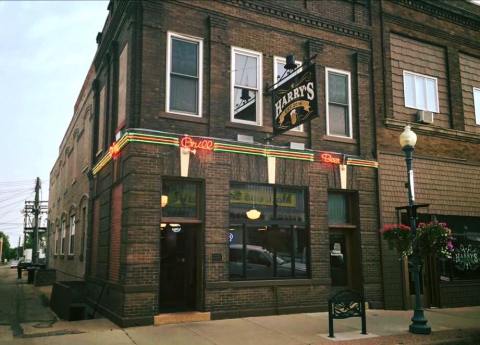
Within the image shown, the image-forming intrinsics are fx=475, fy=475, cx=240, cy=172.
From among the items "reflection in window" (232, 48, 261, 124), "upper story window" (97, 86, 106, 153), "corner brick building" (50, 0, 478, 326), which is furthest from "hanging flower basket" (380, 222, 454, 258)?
"upper story window" (97, 86, 106, 153)

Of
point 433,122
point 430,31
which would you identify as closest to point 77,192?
point 433,122

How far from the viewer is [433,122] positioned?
15859 mm

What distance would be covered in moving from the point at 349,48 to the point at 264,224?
20.5 feet

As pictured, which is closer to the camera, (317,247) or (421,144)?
(317,247)

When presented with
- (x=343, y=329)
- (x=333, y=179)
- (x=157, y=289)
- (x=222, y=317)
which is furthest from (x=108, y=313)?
(x=333, y=179)

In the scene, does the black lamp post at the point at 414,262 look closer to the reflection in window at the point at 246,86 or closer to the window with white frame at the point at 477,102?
the reflection in window at the point at 246,86

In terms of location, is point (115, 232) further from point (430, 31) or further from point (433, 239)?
point (430, 31)

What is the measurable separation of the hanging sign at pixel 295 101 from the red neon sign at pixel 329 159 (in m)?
1.93

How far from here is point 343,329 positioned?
10.5 metres

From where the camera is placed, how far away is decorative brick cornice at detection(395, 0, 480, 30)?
53.0 ft

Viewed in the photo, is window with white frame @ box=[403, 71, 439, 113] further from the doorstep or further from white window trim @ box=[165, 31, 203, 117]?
the doorstep

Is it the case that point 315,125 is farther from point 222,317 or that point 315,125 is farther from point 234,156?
point 222,317

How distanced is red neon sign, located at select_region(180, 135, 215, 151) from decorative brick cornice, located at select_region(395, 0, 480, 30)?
28.7ft

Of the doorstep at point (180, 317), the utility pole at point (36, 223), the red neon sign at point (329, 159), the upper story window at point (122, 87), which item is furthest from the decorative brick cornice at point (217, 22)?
the utility pole at point (36, 223)
